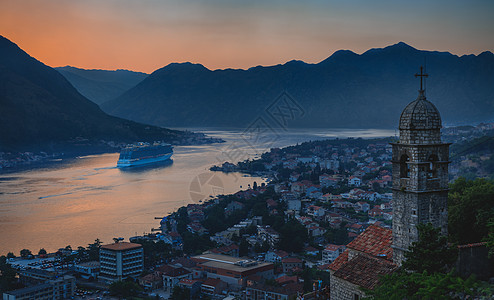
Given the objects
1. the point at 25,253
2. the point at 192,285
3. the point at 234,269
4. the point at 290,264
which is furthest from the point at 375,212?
the point at 25,253

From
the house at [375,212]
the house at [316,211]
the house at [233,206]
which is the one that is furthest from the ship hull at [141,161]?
the house at [375,212]

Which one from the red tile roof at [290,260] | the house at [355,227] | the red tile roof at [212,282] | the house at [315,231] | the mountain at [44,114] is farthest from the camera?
the mountain at [44,114]

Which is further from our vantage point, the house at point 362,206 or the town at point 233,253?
the house at point 362,206

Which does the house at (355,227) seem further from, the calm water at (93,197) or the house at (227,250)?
the calm water at (93,197)

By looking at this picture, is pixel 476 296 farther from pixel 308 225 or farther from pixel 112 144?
pixel 112 144

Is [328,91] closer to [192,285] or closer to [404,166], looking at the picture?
[192,285]

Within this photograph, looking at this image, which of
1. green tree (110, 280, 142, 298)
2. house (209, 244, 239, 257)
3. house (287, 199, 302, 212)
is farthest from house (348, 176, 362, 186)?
green tree (110, 280, 142, 298)

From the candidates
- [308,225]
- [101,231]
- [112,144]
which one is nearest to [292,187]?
[308,225]
